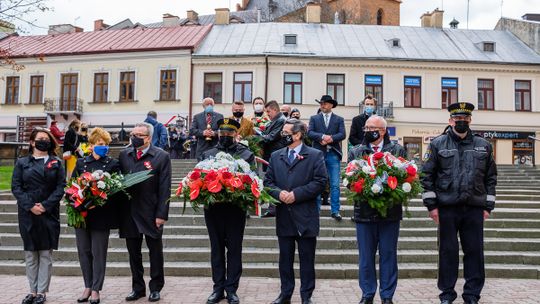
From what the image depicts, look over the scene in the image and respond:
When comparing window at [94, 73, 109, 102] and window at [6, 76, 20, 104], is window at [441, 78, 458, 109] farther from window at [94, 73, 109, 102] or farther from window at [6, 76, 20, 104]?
window at [6, 76, 20, 104]

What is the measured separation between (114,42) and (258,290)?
29785mm

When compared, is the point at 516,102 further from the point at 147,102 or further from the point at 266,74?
the point at 147,102

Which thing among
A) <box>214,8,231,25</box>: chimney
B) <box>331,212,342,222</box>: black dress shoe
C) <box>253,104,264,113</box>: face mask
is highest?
<box>214,8,231,25</box>: chimney

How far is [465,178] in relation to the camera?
582 centimetres

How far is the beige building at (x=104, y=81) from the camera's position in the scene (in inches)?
1230

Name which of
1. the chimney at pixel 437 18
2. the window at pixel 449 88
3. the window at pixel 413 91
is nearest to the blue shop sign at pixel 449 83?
the window at pixel 449 88

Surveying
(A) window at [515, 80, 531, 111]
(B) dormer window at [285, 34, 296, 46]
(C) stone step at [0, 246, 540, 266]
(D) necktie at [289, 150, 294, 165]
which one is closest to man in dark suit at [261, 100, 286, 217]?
(C) stone step at [0, 246, 540, 266]

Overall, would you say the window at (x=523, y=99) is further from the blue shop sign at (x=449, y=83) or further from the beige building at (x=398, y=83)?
the blue shop sign at (x=449, y=83)

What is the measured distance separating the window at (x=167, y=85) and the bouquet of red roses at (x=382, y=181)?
2649 centimetres

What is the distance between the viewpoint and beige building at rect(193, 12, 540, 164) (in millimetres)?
30625

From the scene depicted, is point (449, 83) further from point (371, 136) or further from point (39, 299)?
point (39, 299)

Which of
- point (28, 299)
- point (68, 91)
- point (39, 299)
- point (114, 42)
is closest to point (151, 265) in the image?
point (39, 299)

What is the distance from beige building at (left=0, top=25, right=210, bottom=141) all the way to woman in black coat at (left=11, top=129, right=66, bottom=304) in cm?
2462

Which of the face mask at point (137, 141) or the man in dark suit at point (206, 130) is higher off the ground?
the man in dark suit at point (206, 130)
